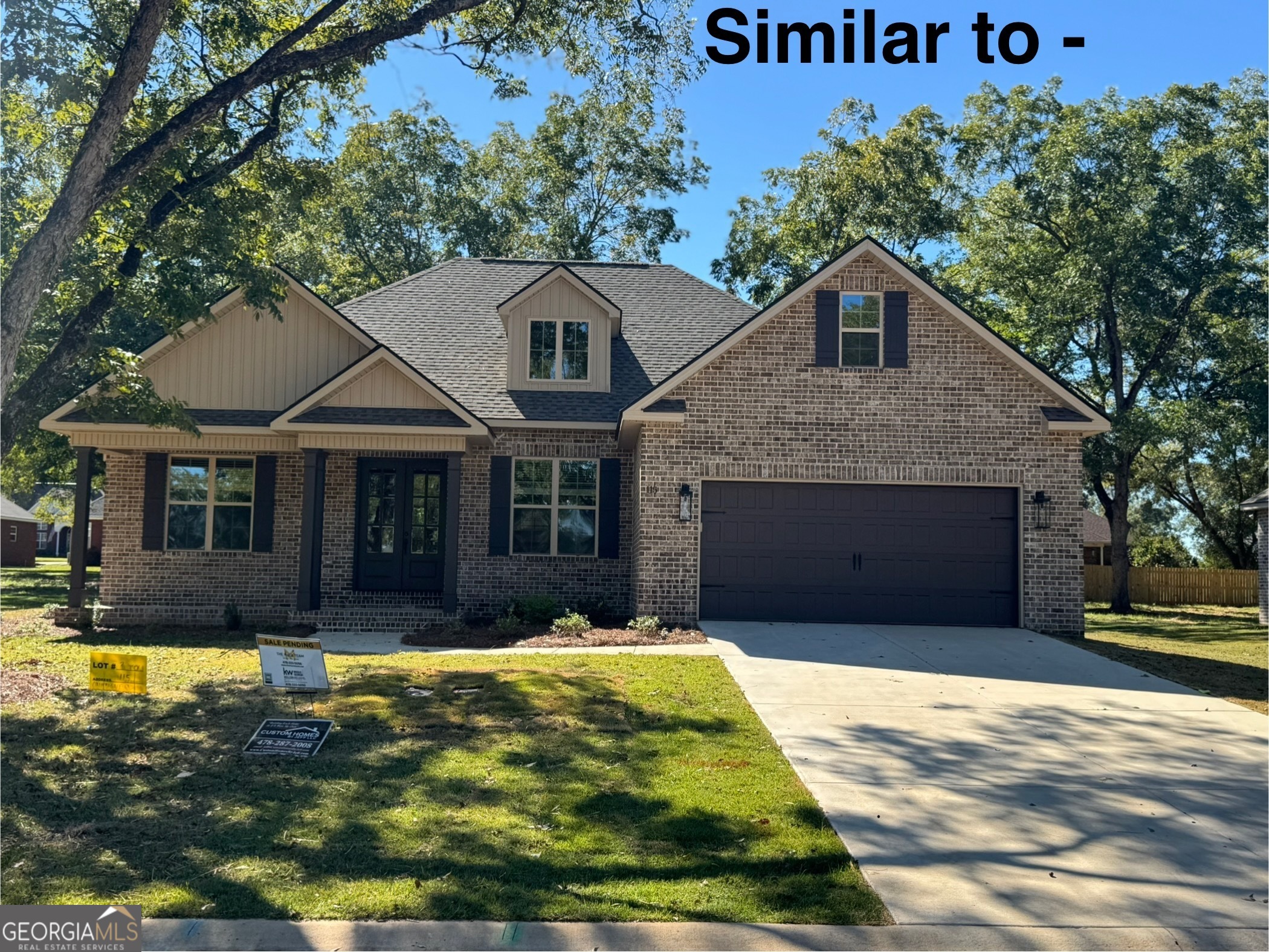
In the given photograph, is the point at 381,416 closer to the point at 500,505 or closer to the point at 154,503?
the point at 500,505

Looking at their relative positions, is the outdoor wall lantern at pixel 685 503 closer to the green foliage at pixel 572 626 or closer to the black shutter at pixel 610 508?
the black shutter at pixel 610 508

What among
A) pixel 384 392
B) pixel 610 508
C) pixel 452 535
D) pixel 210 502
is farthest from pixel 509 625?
pixel 210 502

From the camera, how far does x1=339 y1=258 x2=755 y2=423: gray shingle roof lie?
17188 mm

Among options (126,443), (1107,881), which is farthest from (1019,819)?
(126,443)

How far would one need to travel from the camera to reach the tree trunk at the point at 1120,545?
81.0ft

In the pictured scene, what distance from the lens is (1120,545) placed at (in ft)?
82.7

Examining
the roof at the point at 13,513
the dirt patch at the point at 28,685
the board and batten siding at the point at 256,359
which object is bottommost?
the dirt patch at the point at 28,685

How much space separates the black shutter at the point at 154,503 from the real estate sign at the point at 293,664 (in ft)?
28.7

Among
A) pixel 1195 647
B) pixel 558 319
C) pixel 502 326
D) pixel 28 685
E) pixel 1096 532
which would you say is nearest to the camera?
pixel 28 685

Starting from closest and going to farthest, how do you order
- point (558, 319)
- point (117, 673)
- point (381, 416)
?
1. point (117, 673)
2. point (381, 416)
3. point (558, 319)

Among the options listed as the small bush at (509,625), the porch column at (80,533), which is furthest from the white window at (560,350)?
the porch column at (80,533)

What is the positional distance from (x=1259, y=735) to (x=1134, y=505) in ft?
139

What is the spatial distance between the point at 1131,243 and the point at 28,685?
2412cm

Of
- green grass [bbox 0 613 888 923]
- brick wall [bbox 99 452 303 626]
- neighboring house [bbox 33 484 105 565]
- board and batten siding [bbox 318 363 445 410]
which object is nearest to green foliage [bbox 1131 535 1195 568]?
board and batten siding [bbox 318 363 445 410]
